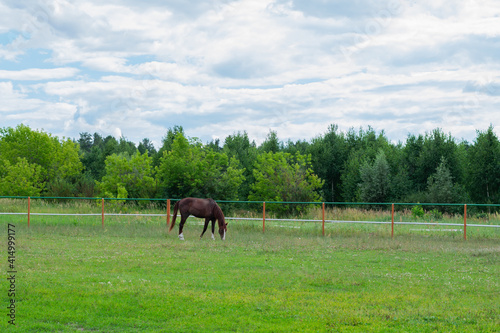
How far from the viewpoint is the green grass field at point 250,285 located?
23.5ft

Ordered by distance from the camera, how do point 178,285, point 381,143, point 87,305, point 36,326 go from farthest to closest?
point 381,143 < point 178,285 < point 87,305 < point 36,326

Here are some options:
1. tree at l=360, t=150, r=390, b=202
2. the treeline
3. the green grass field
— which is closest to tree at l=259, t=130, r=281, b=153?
the treeline

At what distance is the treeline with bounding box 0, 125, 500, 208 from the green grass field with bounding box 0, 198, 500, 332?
62.8 feet

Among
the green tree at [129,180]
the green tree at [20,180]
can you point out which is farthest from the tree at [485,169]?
the green tree at [20,180]

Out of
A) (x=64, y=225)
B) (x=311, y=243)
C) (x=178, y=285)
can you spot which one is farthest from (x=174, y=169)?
(x=178, y=285)

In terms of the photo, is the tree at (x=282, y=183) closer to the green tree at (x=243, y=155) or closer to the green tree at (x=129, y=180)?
the green tree at (x=243, y=155)

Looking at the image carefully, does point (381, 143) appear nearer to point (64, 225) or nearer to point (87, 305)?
point (64, 225)

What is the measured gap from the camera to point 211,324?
6.96 m

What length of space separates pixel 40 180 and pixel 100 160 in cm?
1677

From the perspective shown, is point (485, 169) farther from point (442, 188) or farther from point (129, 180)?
point (129, 180)

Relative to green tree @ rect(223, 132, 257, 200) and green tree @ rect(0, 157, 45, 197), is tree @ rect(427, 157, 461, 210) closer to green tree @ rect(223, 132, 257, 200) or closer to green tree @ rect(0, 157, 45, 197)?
green tree @ rect(223, 132, 257, 200)

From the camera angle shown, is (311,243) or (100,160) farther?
(100,160)

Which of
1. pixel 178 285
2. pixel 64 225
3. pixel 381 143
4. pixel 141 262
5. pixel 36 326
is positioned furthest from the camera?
pixel 381 143

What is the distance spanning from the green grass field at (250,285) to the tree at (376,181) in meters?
27.9
